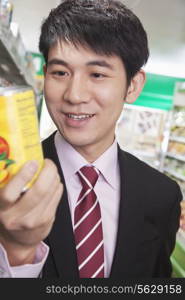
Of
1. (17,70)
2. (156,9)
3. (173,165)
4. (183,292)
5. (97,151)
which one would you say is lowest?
(173,165)

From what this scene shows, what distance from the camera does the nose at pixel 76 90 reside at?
752 millimetres

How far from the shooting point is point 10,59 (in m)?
1.93

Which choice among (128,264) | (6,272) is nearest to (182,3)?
(128,264)

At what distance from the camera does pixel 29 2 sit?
3.71 m

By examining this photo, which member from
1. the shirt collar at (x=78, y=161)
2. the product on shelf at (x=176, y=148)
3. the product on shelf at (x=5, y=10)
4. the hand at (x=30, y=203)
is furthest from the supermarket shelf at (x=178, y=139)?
the hand at (x=30, y=203)

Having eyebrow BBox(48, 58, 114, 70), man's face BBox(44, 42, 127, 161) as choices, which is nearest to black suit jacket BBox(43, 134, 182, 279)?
man's face BBox(44, 42, 127, 161)

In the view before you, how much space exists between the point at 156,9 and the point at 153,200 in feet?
8.94

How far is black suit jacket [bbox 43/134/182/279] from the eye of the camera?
2.60 feet

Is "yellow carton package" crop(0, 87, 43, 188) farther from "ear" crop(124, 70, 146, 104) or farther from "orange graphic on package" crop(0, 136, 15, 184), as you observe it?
"ear" crop(124, 70, 146, 104)

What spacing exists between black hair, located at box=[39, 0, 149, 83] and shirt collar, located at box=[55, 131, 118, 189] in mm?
234

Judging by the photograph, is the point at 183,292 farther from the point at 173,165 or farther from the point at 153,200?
the point at 173,165

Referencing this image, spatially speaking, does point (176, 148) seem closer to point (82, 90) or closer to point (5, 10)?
point (5, 10)

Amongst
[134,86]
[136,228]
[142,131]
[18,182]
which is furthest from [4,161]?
[142,131]

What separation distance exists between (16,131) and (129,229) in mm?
501
